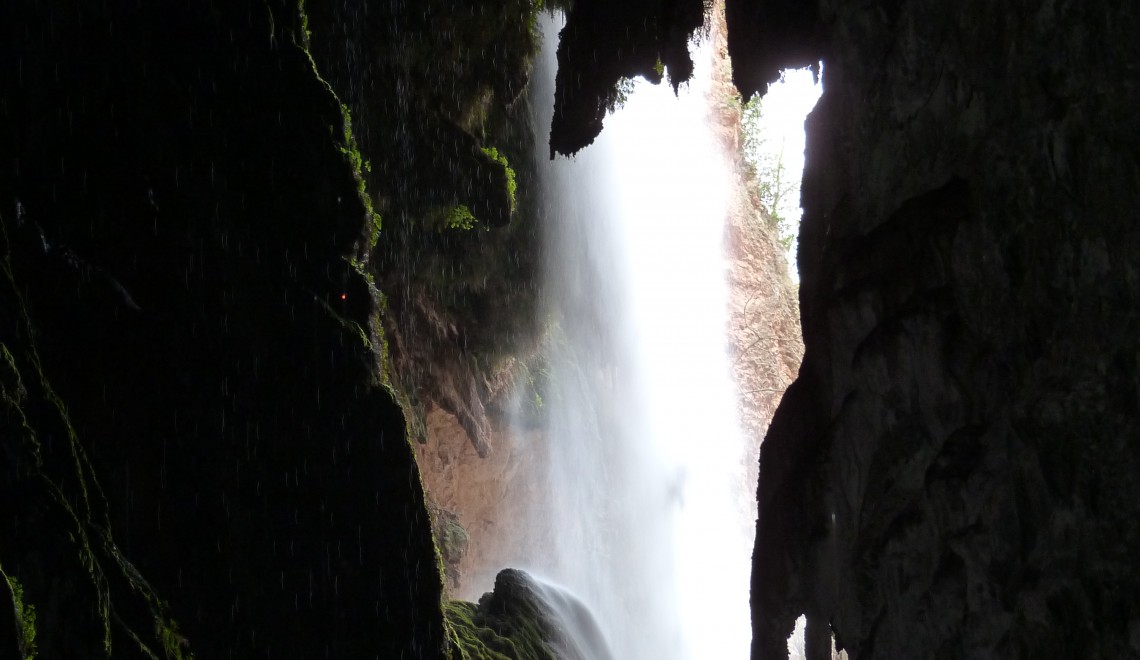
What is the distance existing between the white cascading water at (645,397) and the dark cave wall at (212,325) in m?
8.72

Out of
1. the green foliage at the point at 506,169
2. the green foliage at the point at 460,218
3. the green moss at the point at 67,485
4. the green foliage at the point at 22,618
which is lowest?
the green foliage at the point at 22,618

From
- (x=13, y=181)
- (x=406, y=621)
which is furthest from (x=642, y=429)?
(x=13, y=181)

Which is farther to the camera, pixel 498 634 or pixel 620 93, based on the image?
pixel 620 93

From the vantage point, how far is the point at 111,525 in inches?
251

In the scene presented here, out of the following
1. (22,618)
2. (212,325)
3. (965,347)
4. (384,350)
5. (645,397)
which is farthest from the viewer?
(645,397)

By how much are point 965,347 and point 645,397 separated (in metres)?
20.4

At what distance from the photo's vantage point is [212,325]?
696 cm

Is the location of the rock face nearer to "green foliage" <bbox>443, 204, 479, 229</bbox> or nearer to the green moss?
the green moss

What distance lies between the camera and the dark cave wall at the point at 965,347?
12.8 feet

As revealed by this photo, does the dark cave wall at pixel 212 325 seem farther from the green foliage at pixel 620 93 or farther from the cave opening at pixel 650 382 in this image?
the cave opening at pixel 650 382

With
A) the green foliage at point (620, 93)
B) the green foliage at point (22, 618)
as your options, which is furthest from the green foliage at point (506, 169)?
A: the green foliage at point (22, 618)

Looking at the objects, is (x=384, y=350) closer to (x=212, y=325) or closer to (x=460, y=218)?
(x=212, y=325)

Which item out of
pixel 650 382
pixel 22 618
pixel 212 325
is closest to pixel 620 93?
pixel 212 325

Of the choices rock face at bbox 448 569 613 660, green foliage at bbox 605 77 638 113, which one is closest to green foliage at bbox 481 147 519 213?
green foliage at bbox 605 77 638 113
